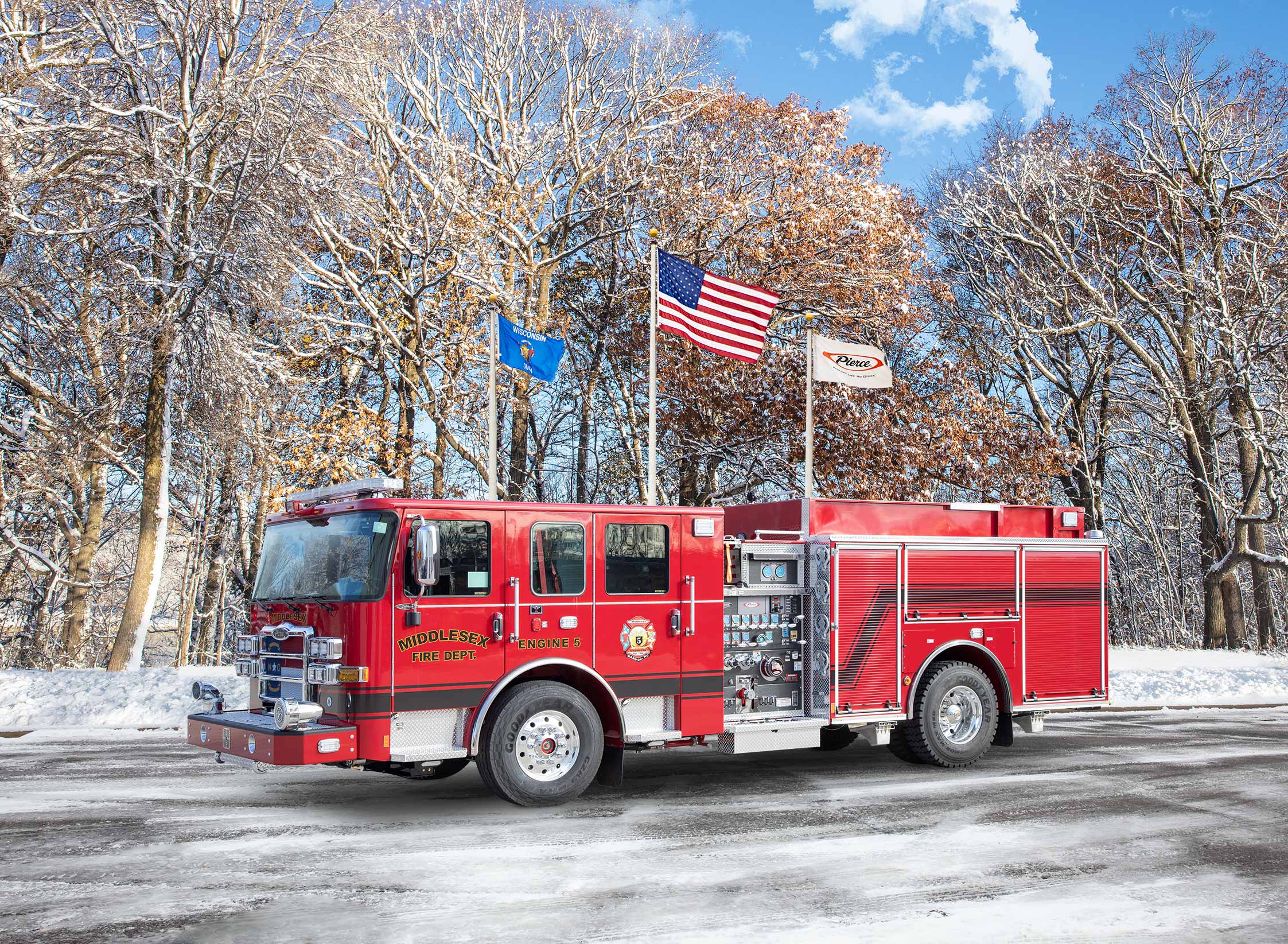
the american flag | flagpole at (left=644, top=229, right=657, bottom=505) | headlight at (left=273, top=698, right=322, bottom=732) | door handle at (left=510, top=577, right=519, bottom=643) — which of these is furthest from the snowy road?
the american flag

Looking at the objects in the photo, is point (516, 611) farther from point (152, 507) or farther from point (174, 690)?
point (152, 507)

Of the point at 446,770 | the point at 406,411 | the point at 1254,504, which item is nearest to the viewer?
the point at 446,770

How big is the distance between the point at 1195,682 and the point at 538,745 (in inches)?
553

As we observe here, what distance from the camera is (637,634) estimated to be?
9.53m

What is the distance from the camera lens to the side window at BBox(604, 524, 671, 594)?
9.50 m

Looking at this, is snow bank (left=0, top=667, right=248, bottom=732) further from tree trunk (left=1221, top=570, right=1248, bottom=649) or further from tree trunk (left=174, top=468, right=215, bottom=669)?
tree trunk (left=1221, top=570, right=1248, bottom=649)

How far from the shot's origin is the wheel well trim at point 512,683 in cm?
876

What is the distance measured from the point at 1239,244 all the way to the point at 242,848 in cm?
2906

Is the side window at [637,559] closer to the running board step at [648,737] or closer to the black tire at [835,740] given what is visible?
the running board step at [648,737]

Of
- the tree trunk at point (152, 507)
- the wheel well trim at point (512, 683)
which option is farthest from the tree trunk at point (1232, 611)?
the tree trunk at point (152, 507)

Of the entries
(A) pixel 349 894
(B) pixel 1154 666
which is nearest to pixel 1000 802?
(A) pixel 349 894

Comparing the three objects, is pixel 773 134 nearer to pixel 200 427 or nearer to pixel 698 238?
pixel 698 238

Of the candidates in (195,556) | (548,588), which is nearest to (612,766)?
(548,588)

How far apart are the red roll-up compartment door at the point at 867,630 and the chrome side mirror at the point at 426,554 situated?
13.8 ft
